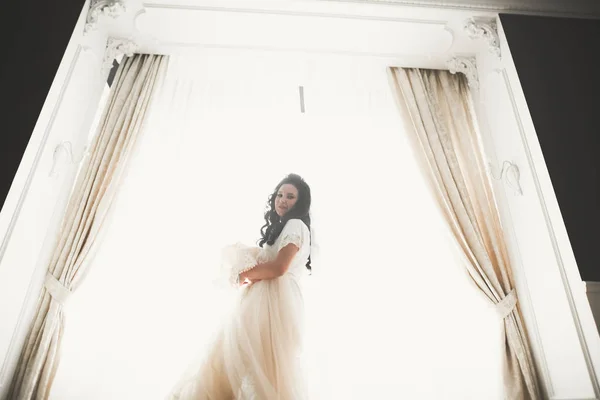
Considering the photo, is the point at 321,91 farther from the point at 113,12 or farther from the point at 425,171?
the point at 113,12

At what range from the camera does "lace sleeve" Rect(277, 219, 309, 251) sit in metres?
2.07

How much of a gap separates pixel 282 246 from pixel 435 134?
161 centimetres

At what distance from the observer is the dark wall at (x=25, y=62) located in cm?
205

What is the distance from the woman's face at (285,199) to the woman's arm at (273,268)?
38 cm

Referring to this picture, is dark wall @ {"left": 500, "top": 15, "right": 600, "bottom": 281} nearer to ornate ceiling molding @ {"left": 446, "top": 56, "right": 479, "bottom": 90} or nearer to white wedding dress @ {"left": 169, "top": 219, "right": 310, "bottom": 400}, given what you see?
ornate ceiling molding @ {"left": 446, "top": 56, "right": 479, "bottom": 90}

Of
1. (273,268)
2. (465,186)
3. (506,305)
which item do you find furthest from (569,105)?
(273,268)

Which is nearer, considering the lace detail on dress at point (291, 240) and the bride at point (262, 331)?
the bride at point (262, 331)

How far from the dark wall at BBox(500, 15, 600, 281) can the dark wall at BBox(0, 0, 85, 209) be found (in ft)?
9.85

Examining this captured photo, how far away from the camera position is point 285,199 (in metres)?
2.37

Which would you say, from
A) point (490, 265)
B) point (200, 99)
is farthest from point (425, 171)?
point (200, 99)

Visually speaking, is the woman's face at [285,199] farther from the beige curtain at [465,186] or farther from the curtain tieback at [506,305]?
the curtain tieback at [506,305]

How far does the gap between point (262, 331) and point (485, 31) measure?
263cm

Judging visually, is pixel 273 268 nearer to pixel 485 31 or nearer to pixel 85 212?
pixel 85 212

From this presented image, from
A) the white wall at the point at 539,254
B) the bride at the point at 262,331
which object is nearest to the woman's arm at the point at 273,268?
the bride at the point at 262,331
